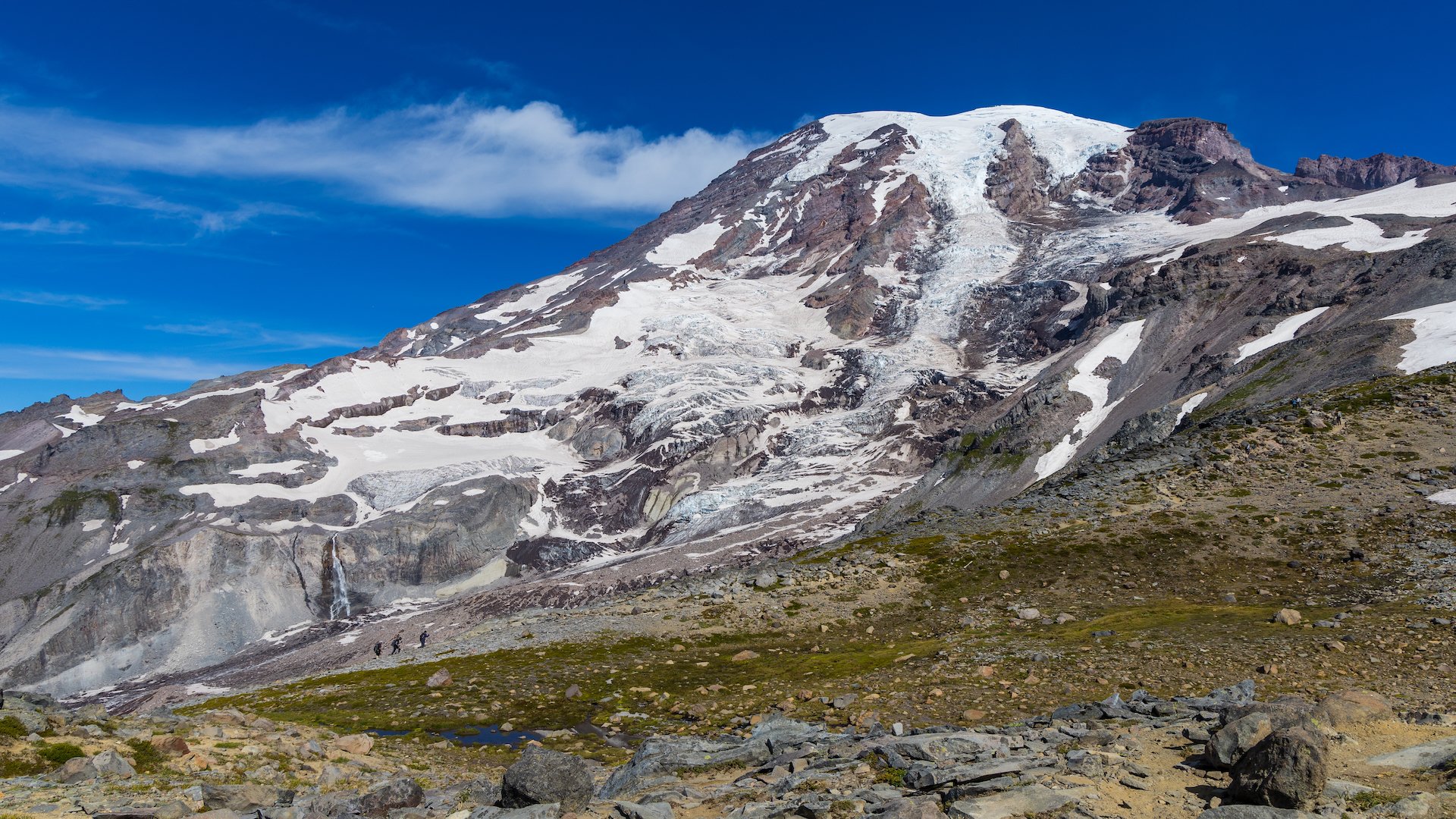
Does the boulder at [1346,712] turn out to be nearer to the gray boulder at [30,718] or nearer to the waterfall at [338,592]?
the gray boulder at [30,718]

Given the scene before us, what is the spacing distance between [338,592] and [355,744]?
7230 inches

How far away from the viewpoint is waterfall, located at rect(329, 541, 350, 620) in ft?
601

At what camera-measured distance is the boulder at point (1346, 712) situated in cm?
1441

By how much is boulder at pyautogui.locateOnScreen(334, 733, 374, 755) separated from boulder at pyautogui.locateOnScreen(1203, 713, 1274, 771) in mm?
20133

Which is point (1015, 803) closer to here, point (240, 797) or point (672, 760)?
point (672, 760)

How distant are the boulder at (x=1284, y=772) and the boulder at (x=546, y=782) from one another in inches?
406

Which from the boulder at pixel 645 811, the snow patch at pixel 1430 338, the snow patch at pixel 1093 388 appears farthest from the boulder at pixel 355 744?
the snow patch at pixel 1093 388

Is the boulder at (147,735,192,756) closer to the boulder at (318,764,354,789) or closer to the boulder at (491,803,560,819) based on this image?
the boulder at (318,764,354,789)

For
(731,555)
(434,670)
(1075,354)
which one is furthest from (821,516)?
(434,670)

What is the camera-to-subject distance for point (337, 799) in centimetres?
1673

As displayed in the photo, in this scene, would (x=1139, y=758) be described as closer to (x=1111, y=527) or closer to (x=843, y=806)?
(x=843, y=806)

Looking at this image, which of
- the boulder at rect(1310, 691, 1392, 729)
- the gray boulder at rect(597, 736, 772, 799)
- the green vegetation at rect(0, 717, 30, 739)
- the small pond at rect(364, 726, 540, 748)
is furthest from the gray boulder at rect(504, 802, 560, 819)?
the boulder at rect(1310, 691, 1392, 729)

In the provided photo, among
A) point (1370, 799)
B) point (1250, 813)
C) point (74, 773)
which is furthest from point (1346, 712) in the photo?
point (74, 773)

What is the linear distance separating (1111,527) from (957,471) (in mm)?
103612
